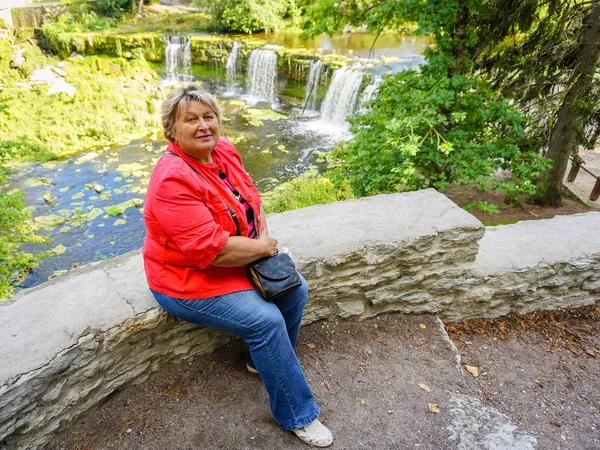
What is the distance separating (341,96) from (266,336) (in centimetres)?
1154

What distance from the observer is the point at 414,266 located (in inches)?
103

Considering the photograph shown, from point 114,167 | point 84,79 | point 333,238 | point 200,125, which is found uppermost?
point 200,125

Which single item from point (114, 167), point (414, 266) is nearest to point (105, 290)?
point (414, 266)

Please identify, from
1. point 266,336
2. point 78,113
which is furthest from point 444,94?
point 78,113

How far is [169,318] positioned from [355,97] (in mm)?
11086

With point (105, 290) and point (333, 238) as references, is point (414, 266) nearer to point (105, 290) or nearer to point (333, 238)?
point (333, 238)

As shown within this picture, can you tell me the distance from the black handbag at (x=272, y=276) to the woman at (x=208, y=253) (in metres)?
0.04

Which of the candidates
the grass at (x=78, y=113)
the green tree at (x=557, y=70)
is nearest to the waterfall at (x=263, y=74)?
the grass at (x=78, y=113)

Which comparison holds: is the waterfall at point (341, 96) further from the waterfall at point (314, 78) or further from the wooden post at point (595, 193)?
the wooden post at point (595, 193)

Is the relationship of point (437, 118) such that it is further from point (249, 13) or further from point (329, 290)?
point (249, 13)

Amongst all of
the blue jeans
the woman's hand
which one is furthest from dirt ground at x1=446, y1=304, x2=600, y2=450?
the woman's hand

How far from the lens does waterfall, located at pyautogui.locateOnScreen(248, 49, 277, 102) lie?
14641 mm

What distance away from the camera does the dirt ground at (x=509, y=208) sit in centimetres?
704

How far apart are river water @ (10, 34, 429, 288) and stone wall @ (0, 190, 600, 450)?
5180 millimetres
